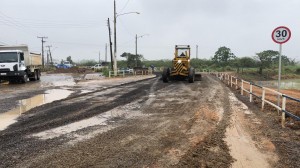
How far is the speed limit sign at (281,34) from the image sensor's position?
11.2m

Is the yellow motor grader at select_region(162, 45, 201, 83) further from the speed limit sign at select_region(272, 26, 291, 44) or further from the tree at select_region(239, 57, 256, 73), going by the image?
the tree at select_region(239, 57, 256, 73)

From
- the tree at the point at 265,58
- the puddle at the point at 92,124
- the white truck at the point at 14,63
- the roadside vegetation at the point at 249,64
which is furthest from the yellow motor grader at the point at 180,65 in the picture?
the tree at the point at 265,58

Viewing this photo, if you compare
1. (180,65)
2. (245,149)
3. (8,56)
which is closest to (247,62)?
(180,65)

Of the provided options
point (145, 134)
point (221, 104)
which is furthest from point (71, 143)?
point (221, 104)

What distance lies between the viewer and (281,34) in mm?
11383

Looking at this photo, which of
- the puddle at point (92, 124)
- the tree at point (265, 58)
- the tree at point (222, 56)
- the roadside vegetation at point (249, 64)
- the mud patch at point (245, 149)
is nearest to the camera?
the mud patch at point (245, 149)

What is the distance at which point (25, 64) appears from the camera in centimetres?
3083

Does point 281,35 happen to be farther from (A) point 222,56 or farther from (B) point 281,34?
(A) point 222,56

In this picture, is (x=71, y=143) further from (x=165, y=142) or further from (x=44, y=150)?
(x=165, y=142)

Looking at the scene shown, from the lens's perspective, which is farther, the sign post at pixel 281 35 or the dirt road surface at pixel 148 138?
the sign post at pixel 281 35

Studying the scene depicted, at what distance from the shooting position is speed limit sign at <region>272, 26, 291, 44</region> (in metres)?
11.2

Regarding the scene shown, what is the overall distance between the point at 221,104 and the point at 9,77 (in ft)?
70.9

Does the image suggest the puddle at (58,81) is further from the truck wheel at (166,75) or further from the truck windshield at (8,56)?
the truck wheel at (166,75)

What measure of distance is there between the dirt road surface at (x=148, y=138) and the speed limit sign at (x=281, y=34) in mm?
2676
